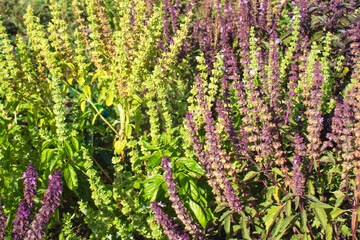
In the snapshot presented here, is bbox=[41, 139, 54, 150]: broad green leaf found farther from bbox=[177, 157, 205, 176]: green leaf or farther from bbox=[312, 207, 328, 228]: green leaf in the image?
bbox=[312, 207, 328, 228]: green leaf

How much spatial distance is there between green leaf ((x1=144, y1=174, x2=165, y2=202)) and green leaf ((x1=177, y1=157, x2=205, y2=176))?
20 cm

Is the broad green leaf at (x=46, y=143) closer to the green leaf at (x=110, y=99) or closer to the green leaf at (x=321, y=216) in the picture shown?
the green leaf at (x=110, y=99)

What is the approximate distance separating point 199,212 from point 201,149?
47 centimetres

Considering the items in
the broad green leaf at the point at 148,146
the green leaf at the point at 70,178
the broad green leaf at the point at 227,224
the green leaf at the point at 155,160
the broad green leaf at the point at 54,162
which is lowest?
the broad green leaf at the point at 227,224

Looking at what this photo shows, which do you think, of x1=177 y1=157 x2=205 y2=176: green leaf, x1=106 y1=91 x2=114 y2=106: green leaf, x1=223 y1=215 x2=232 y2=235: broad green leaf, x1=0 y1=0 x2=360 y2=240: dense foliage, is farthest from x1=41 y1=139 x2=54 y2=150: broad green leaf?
x1=223 y1=215 x2=232 y2=235: broad green leaf

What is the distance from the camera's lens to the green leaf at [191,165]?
2.45 m

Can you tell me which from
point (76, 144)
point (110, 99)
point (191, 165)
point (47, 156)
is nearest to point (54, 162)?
point (47, 156)

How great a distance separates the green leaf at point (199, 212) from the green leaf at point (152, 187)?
27cm

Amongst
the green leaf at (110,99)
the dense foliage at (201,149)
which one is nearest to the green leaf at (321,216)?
the dense foliage at (201,149)

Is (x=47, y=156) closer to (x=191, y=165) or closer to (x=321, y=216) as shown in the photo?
(x=191, y=165)

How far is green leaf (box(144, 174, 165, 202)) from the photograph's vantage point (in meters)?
2.45

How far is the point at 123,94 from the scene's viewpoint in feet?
10.1

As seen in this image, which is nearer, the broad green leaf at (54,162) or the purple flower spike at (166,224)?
the purple flower spike at (166,224)

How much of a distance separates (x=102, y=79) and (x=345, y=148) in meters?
2.33
